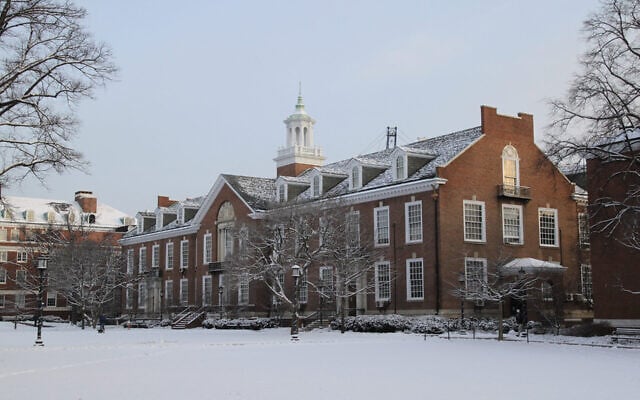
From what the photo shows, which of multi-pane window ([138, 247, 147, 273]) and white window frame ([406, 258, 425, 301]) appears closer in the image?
white window frame ([406, 258, 425, 301])

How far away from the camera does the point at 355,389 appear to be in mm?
16188

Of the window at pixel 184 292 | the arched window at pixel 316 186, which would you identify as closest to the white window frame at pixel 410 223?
the arched window at pixel 316 186

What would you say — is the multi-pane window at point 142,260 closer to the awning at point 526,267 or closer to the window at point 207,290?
the window at point 207,290

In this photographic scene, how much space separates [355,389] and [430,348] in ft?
41.1

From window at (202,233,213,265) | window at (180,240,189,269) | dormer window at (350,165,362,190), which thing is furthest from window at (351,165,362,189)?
window at (180,240,189,269)

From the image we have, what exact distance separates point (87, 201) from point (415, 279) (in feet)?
211

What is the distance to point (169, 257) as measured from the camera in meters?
71.4

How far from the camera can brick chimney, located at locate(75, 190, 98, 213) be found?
A: 326 feet

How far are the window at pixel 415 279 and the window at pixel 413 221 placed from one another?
125 cm

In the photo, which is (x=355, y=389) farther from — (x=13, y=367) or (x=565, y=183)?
(x=565, y=183)

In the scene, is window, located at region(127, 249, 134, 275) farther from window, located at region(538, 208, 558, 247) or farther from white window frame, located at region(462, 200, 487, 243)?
window, located at region(538, 208, 558, 247)

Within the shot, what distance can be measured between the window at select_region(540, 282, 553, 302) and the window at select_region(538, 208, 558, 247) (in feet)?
13.6

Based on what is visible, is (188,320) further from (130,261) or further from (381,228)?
(130,261)

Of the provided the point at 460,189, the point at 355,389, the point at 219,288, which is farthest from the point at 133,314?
the point at 355,389
